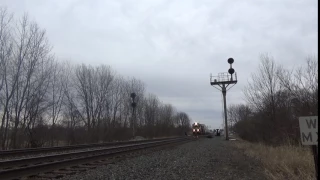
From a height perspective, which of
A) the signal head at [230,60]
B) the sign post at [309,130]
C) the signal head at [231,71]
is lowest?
the sign post at [309,130]

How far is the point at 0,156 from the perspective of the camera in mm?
17406

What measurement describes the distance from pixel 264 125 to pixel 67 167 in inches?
828

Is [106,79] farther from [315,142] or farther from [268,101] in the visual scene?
[315,142]

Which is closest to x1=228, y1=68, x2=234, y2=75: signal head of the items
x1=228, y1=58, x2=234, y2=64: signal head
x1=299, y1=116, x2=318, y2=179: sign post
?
x1=228, y1=58, x2=234, y2=64: signal head

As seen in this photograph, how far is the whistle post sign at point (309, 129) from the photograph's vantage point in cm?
563

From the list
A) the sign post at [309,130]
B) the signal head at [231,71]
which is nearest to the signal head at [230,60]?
the signal head at [231,71]

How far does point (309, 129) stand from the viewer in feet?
18.8

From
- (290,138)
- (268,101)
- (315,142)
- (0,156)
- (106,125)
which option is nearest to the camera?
(315,142)

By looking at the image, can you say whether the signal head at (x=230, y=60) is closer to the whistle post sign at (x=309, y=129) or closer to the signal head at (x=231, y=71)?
the signal head at (x=231, y=71)

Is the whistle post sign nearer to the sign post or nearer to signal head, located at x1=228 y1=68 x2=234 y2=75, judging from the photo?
the sign post

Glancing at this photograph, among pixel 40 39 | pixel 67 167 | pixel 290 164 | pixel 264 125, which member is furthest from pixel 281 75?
pixel 40 39

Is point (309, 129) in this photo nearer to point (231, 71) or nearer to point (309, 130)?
point (309, 130)

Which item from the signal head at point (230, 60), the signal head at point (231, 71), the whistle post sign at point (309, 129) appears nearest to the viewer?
the whistle post sign at point (309, 129)

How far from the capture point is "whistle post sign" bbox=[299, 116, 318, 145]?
5.63m
